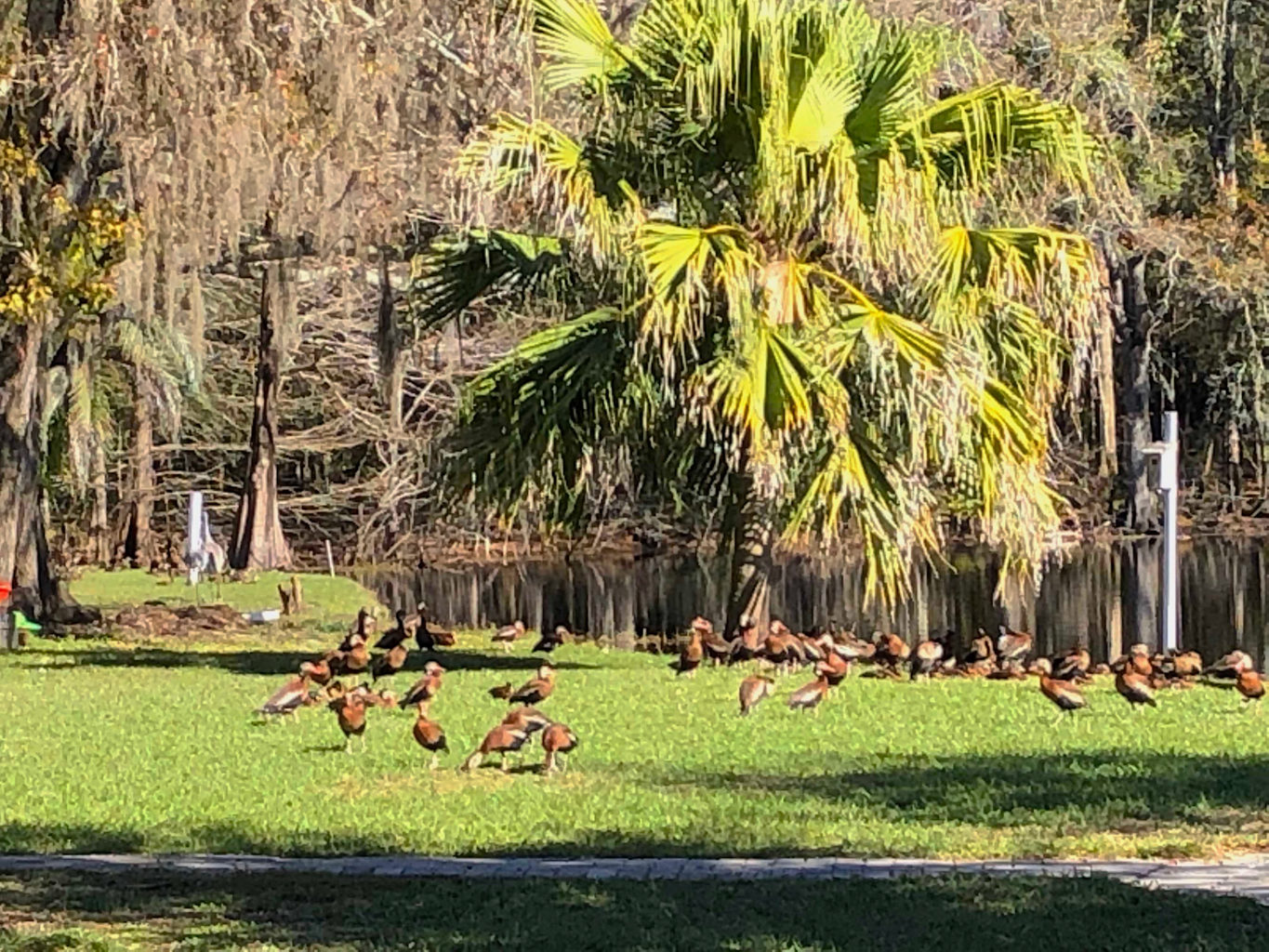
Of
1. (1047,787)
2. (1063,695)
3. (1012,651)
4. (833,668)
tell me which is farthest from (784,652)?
(1047,787)

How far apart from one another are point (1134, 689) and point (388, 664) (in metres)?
5.15

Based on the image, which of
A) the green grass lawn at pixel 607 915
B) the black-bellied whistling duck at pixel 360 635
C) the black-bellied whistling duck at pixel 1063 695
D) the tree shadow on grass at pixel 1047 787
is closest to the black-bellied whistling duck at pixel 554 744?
the tree shadow on grass at pixel 1047 787

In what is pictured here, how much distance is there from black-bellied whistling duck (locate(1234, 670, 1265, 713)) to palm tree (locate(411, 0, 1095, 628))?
2.26 metres

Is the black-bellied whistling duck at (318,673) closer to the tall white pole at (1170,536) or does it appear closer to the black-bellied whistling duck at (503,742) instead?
the black-bellied whistling duck at (503,742)

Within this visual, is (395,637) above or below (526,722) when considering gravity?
above

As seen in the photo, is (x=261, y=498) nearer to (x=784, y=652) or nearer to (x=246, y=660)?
(x=246, y=660)

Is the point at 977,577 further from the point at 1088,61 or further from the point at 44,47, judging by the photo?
the point at 44,47

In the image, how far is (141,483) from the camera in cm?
3466

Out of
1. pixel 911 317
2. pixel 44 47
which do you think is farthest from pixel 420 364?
pixel 911 317

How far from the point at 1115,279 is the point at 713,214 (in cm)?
2387

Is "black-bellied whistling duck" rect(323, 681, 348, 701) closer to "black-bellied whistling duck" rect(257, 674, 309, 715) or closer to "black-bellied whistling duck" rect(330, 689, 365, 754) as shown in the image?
"black-bellied whistling duck" rect(257, 674, 309, 715)

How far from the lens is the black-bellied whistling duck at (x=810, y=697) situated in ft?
45.7

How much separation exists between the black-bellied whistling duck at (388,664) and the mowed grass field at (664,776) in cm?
17

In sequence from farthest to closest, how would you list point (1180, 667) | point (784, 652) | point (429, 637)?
point (429, 637), point (784, 652), point (1180, 667)
